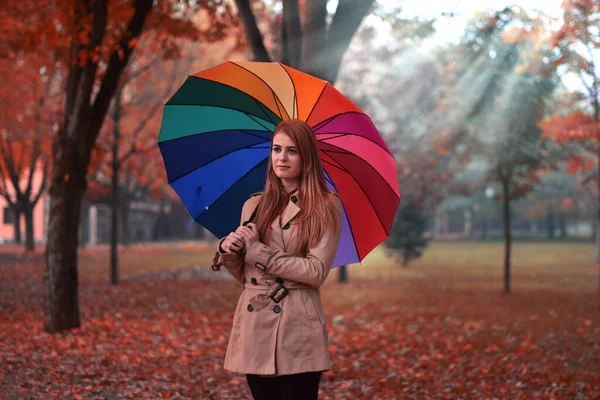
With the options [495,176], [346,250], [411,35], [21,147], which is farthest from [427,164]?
[346,250]

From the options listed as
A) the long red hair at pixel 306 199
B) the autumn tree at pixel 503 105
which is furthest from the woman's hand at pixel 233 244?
the autumn tree at pixel 503 105

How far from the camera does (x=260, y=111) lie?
3844mm

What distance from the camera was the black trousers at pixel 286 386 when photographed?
3201 millimetres

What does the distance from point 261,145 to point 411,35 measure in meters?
9.08

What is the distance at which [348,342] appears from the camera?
10.1 meters

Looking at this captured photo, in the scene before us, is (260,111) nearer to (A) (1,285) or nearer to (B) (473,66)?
(A) (1,285)

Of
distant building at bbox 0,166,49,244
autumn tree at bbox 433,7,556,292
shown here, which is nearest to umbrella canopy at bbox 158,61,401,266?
autumn tree at bbox 433,7,556,292

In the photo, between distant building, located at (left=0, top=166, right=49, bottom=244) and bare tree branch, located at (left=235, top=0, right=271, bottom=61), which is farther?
distant building, located at (left=0, top=166, right=49, bottom=244)

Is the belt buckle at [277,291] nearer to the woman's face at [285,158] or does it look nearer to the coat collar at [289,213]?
→ the coat collar at [289,213]

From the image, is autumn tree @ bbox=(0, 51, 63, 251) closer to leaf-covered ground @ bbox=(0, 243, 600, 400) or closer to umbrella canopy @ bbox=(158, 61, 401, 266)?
leaf-covered ground @ bbox=(0, 243, 600, 400)

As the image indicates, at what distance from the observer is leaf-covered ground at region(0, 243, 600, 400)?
22.5 ft

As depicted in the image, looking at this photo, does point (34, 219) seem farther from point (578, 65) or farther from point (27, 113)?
point (578, 65)

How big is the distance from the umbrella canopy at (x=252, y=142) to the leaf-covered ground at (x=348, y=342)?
3244 mm

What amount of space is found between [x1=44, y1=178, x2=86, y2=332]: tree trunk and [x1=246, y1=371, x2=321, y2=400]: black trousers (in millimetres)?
6996
